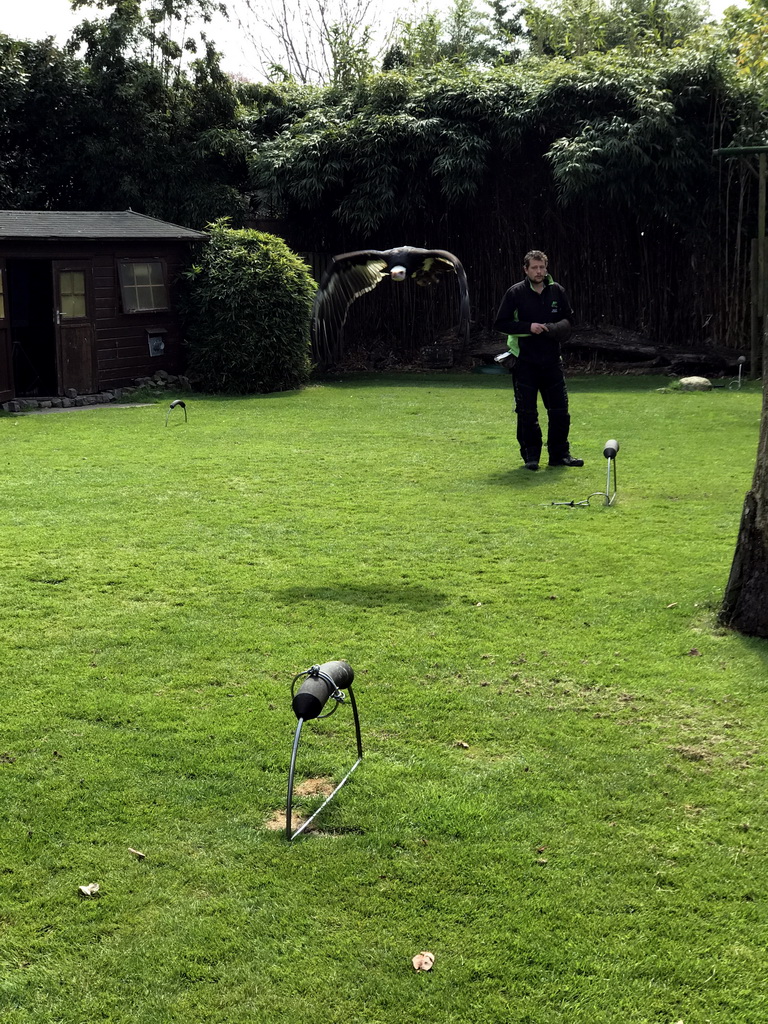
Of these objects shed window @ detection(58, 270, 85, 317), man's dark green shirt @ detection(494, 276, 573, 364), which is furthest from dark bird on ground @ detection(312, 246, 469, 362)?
shed window @ detection(58, 270, 85, 317)

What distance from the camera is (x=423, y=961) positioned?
3.22 m

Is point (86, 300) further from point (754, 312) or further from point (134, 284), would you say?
point (754, 312)

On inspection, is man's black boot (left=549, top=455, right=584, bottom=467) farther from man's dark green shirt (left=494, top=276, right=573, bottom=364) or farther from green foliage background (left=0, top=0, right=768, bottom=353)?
green foliage background (left=0, top=0, right=768, bottom=353)

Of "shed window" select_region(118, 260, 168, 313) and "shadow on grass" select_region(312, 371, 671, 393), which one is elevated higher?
"shed window" select_region(118, 260, 168, 313)

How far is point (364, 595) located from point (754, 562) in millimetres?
2229

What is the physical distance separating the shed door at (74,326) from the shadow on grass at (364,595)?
39.5 ft

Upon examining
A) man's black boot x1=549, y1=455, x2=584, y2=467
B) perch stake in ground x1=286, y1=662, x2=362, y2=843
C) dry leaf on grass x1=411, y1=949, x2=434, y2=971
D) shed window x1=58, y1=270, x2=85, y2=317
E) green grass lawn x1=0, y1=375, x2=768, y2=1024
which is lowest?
dry leaf on grass x1=411, y1=949, x2=434, y2=971

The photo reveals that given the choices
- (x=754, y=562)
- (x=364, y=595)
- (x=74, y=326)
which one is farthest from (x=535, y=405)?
(x=74, y=326)

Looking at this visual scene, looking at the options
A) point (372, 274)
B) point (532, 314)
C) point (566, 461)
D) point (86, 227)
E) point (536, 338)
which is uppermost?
point (86, 227)

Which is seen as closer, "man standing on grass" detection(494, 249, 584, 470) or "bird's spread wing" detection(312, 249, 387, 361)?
"man standing on grass" detection(494, 249, 584, 470)

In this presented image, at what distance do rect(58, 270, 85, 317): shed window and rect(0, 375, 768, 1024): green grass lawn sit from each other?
31.0 ft

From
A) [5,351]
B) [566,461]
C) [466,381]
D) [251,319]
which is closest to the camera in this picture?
[566,461]

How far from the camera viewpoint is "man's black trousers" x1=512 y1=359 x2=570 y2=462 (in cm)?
1053

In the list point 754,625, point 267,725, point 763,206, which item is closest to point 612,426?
point 763,206
